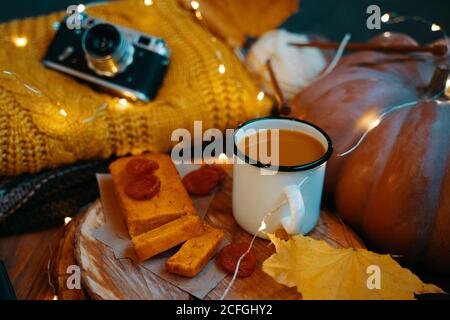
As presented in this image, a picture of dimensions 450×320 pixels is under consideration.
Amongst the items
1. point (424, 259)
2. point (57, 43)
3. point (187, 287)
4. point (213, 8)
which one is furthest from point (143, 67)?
point (424, 259)

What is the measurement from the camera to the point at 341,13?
1396 mm

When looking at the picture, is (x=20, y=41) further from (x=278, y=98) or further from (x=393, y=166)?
(x=393, y=166)

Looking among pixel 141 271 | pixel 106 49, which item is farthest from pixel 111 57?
pixel 141 271

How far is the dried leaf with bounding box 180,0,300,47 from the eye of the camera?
1.25 meters

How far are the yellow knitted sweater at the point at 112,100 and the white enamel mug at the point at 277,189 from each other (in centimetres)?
29

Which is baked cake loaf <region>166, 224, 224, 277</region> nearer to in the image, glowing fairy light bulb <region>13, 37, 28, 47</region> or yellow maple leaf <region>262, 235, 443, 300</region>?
yellow maple leaf <region>262, 235, 443, 300</region>

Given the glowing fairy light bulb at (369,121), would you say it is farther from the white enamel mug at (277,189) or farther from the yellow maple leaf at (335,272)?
the yellow maple leaf at (335,272)

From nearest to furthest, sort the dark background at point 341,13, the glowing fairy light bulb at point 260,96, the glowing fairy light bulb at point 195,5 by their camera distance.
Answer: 1. the glowing fairy light bulb at point 260,96
2. the glowing fairy light bulb at point 195,5
3. the dark background at point 341,13

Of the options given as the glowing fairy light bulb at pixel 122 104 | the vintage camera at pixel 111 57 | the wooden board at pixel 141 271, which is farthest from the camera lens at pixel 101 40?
the wooden board at pixel 141 271

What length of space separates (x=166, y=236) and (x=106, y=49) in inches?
18.7

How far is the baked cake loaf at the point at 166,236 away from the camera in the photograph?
0.67 m

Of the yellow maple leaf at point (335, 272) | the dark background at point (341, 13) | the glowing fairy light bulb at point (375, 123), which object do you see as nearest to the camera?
the yellow maple leaf at point (335, 272)
